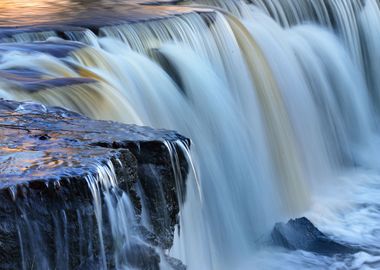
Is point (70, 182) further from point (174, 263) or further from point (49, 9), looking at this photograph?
point (49, 9)

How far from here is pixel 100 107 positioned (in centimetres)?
512

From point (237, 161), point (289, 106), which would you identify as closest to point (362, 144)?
point (289, 106)

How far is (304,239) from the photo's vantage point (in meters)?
6.47

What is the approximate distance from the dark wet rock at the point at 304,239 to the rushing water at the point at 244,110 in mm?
117

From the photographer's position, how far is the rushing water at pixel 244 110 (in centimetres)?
568

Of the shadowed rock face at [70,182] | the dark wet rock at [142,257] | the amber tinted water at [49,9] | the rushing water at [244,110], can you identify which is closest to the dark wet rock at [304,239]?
the rushing water at [244,110]

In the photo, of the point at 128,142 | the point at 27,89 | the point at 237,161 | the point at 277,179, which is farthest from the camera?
the point at 277,179

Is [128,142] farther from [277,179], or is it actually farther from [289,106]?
[289,106]

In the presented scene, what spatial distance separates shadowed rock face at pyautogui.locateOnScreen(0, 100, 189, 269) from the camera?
9.84 ft

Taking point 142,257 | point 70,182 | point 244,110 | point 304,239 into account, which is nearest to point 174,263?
point 142,257

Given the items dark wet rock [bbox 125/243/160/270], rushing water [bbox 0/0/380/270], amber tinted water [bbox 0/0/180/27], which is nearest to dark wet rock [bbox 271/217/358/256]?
rushing water [bbox 0/0/380/270]

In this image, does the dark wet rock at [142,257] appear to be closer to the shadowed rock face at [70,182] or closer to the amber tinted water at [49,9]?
the shadowed rock face at [70,182]

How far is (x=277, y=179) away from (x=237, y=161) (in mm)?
781

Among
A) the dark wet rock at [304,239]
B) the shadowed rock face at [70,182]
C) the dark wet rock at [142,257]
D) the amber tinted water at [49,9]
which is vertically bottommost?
the dark wet rock at [304,239]
